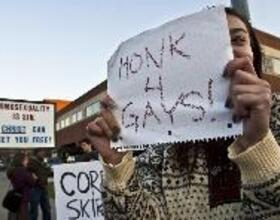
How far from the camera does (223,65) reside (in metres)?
2.38

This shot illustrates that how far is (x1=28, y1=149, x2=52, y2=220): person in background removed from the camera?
40.8ft

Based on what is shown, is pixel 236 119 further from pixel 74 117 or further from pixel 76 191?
pixel 74 117

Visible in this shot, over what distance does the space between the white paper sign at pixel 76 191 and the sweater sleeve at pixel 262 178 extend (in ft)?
22.8

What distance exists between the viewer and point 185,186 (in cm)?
246

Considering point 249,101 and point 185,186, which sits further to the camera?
point 185,186

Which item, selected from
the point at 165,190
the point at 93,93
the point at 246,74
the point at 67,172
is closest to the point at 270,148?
the point at 246,74

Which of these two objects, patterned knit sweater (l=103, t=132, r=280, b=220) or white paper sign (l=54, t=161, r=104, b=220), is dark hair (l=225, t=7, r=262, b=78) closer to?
patterned knit sweater (l=103, t=132, r=280, b=220)

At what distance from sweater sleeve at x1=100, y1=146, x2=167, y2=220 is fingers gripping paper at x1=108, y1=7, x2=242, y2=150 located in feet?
0.35

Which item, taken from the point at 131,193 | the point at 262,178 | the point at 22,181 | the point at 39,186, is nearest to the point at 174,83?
the point at 131,193

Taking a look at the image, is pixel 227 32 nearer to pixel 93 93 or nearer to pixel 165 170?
pixel 165 170

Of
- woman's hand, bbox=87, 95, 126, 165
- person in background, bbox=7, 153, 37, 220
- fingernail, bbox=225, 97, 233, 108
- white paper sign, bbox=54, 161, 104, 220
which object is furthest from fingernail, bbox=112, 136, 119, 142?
person in background, bbox=7, 153, 37, 220

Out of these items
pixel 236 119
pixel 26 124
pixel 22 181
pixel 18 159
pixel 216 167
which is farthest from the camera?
pixel 18 159

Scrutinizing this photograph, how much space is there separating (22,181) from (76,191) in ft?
10.2

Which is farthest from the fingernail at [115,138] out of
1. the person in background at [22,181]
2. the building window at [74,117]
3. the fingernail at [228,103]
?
the building window at [74,117]
